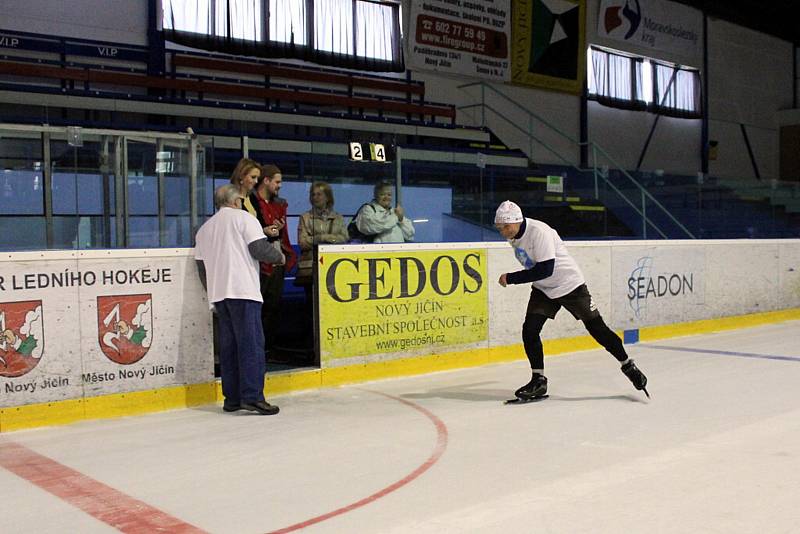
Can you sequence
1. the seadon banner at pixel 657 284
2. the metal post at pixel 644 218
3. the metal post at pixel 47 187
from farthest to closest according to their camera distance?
the metal post at pixel 644 218, the seadon banner at pixel 657 284, the metal post at pixel 47 187

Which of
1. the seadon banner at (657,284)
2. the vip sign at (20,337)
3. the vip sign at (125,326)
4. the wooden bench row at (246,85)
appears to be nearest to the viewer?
the vip sign at (20,337)

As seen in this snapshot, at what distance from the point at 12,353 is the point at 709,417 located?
4.50 m

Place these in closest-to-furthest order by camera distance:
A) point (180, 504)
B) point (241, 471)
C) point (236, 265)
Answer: point (180, 504) → point (241, 471) → point (236, 265)

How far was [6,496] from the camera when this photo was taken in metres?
3.93

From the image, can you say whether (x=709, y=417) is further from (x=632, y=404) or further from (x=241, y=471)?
(x=241, y=471)

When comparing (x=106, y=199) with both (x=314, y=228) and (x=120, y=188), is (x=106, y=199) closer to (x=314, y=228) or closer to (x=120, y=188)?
(x=120, y=188)

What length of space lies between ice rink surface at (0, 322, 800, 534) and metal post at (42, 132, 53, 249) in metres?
1.29

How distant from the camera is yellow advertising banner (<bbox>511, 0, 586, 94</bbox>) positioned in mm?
19219

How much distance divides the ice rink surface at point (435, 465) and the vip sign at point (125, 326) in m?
0.46

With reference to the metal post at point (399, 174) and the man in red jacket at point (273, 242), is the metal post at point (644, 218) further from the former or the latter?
the man in red jacket at point (273, 242)

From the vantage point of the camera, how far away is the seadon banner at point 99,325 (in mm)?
5371

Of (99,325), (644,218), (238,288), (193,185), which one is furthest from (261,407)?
(644,218)

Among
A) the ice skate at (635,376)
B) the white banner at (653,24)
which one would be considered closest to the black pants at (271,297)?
the ice skate at (635,376)

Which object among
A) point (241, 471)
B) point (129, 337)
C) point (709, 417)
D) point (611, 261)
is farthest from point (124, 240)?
point (611, 261)
